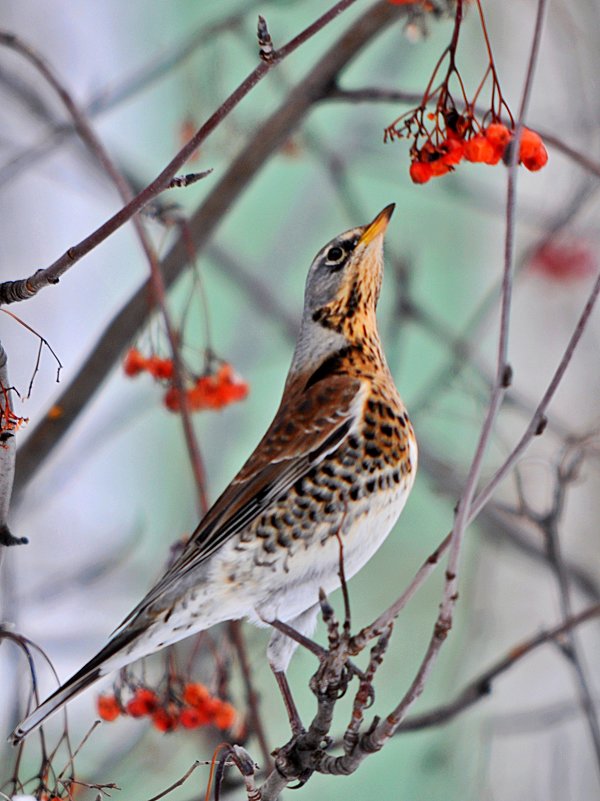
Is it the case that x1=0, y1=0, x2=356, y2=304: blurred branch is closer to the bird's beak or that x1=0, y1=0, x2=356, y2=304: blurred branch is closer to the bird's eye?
the bird's beak

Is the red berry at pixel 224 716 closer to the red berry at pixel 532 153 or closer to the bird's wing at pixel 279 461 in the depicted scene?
the bird's wing at pixel 279 461

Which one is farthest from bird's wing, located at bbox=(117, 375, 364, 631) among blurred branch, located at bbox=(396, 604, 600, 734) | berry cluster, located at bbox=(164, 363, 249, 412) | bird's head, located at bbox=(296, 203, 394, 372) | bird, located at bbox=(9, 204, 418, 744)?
blurred branch, located at bbox=(396, 604, 600, 734)

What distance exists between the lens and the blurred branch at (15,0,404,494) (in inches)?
68.2

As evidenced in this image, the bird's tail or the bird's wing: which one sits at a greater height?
the bird's wing

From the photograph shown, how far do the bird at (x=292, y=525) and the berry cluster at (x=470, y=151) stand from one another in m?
0.24

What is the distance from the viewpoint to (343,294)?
1642mm

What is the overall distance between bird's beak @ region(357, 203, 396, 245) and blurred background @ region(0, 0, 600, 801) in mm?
335

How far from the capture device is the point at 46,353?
3.29 meters

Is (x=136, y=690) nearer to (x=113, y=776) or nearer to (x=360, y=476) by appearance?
(x=360, y=476)

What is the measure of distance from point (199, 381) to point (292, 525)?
41 centimetres

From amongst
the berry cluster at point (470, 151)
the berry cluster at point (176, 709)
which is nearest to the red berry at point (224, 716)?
the berry cluster at point (176, 709)

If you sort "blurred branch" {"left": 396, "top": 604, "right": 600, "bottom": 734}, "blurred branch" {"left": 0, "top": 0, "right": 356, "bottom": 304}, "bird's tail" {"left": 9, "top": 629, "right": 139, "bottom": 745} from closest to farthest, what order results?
"blurred branch" {"left": 0, "top": 0, "right": 356, "bottom": 304}, "bird's tail" {"left": 9, "top": 629, "right": 139, "bottom": 745}, "blurred branch" {"left": 396, "top": 604, "right": 600, "bottom": 734}

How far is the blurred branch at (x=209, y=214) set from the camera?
1733mm

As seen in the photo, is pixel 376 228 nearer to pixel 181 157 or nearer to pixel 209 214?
pixel 209 214
